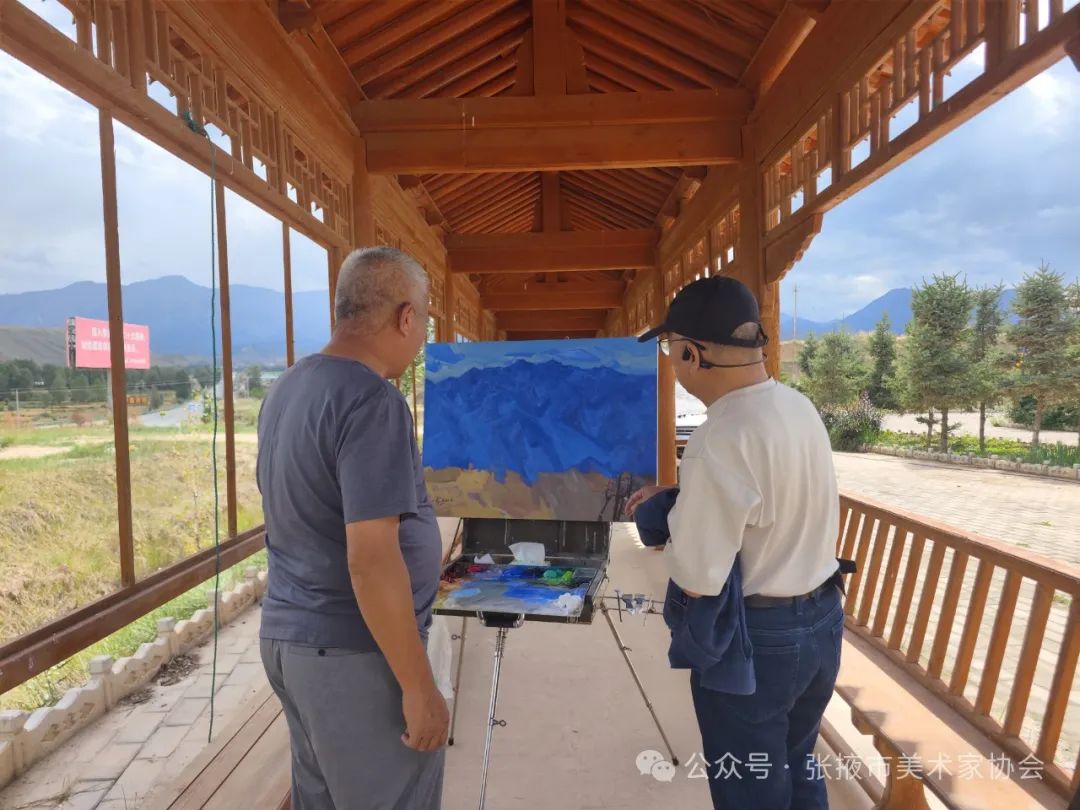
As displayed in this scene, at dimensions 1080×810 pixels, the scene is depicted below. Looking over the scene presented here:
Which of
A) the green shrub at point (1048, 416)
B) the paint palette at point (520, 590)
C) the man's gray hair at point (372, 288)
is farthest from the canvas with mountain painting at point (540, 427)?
the green shrub at point (1048, 416)

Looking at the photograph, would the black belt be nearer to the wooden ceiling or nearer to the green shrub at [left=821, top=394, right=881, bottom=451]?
the wooden ceiling

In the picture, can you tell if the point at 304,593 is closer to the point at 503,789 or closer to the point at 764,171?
the point at 503,789

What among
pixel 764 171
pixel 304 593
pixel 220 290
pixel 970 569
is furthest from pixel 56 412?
pixel 970 569

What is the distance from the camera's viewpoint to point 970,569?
23.9ft

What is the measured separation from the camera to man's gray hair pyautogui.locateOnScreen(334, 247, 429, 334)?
118 cm

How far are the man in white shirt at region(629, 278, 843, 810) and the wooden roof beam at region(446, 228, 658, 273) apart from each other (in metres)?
5.12

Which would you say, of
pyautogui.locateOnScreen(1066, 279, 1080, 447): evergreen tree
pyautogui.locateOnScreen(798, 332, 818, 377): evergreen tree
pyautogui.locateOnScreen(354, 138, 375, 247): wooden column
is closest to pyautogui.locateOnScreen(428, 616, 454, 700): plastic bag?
pyautogui.locateOnScreen(354, 138, 375, 247): wooden column

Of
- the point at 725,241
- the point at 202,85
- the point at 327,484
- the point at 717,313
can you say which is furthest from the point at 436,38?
the point at 327,484

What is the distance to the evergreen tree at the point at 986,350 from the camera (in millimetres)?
17125

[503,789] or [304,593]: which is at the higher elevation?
[304,593]

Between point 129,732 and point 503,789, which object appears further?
point 129,732

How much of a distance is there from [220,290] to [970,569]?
27.3 ft

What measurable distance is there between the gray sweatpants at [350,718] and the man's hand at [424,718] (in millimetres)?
43

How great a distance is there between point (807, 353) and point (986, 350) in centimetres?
1110
